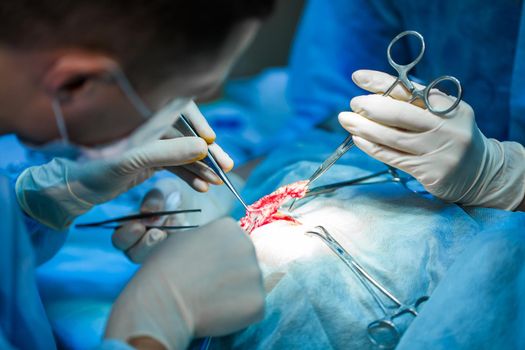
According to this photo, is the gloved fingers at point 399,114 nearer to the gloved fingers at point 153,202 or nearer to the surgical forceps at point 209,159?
the surgical forceps at point 209,159

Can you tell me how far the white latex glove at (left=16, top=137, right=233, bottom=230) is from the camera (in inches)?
53.8

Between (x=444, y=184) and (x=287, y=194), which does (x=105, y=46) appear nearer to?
(x=287, y=194)

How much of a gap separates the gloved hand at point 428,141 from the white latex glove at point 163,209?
0.54 m

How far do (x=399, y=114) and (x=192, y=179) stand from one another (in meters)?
0.55

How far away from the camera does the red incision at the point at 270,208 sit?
133 cm

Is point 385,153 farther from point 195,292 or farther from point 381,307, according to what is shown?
point 195,292

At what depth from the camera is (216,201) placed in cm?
174

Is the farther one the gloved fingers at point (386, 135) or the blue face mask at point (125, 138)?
the gloved fingers at point (386, 135)

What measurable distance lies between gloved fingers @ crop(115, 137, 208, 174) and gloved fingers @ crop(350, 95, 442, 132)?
1.27 feet

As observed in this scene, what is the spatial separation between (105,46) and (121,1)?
70mm

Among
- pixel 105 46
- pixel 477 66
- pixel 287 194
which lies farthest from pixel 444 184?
pixel 105 46

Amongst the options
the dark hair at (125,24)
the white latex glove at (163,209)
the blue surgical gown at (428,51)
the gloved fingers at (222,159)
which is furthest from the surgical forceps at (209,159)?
the blue surgical gown at (428,51)

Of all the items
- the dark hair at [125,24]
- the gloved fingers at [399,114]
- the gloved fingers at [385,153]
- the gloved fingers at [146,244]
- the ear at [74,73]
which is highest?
the dark hair at [125,24]

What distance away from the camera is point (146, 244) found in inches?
58.2
